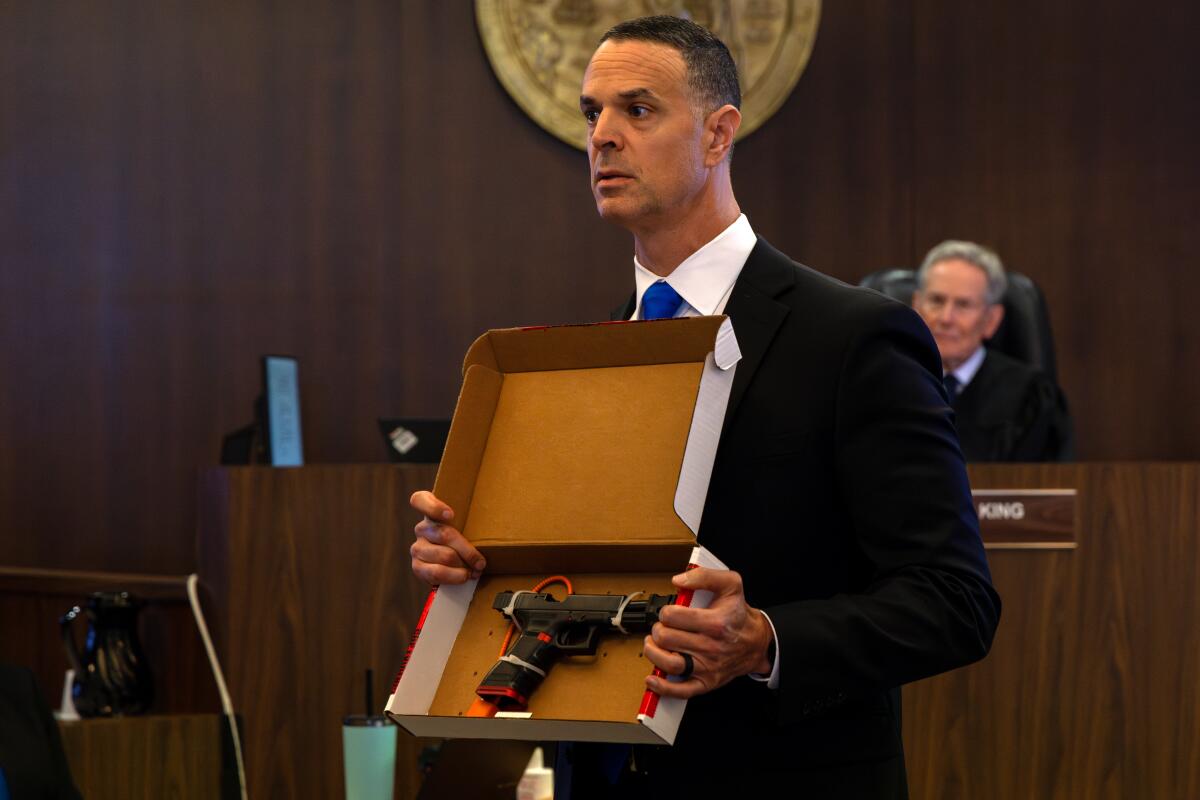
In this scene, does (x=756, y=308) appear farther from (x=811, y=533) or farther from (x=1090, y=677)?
(x=1090, y=677)

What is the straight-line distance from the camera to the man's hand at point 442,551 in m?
1.32

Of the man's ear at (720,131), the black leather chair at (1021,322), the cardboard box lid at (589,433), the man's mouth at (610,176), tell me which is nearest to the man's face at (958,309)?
the black leather chair at (1021,322)

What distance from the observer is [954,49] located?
4652mm

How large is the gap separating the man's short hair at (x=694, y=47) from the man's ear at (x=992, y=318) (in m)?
2.48

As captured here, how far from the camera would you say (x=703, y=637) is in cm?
115

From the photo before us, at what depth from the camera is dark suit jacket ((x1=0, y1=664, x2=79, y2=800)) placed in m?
2.26

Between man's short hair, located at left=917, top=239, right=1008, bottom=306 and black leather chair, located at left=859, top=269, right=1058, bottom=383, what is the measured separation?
0.21ft

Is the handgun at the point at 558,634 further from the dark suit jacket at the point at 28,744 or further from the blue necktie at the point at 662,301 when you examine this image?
the dark suit jacket at the point at 28,744

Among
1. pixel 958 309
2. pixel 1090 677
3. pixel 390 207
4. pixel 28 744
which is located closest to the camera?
pixel 28 744

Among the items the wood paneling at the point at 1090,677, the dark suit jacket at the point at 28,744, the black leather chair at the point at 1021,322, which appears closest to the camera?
the dark suit jacket at the point at 28,744

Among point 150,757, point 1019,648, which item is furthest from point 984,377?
point 150,757

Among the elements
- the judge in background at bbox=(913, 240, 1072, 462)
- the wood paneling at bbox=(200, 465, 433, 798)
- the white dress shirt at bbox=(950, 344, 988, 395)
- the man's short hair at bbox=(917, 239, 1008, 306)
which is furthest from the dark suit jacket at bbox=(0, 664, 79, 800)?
the man's short hair at bbox=(917, 239, 1008, 306)

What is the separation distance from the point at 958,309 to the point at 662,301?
2.48 meters

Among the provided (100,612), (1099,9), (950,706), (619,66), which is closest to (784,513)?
(619,66)
